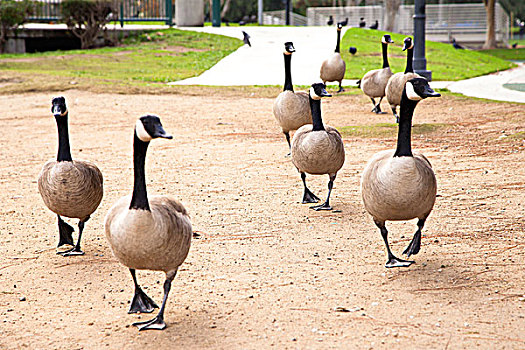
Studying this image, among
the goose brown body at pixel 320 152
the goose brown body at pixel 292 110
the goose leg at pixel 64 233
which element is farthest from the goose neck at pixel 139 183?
the goose brown body at pixel 292 110

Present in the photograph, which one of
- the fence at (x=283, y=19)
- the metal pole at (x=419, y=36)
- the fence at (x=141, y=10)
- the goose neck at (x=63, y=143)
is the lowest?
the goose neck at (x=63, y=143)

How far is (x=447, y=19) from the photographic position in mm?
48406

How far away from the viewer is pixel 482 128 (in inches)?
446

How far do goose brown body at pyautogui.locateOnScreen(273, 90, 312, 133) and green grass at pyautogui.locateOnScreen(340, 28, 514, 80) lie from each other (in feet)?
33.8

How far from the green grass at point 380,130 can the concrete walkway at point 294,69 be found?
3631 millimetres

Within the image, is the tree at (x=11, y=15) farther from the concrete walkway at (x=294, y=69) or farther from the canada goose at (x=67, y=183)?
the canada goose at (x=67, y=183)

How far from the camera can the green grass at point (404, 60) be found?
66.9 feet

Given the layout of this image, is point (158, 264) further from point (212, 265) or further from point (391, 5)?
point (391, 5)

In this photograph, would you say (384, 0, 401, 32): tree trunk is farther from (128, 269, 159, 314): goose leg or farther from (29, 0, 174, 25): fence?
(128, 269, 159, 314): goose leg

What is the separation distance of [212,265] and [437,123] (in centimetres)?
761

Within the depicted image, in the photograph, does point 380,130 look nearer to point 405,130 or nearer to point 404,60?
point 405,130

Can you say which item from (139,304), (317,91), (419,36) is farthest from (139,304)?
(419,36)

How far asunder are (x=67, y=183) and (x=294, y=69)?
1633 cm

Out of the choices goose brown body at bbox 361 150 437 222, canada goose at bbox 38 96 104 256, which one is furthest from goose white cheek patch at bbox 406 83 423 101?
canada goose at bbox 38 96 104 256
